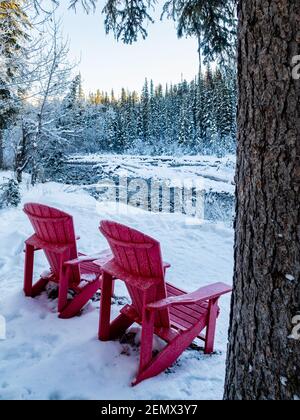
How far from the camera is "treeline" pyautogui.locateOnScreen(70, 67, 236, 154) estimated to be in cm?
3328

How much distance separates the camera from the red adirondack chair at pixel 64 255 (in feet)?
9.78

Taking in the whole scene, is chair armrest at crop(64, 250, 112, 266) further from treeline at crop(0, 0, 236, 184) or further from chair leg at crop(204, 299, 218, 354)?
treeline at crop(0, 0, 236, 184)

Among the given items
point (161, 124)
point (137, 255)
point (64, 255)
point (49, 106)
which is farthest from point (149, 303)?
point (161, 124)

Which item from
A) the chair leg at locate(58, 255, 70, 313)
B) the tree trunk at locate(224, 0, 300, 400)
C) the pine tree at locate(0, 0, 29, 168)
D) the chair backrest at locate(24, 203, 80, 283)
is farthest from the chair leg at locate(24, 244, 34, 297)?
the pine tree at locate(0, 0, 29, 168)

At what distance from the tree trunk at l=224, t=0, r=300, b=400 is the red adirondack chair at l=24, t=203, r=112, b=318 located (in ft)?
5.21

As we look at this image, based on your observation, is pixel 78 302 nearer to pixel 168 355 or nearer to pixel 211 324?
pixel 168 355

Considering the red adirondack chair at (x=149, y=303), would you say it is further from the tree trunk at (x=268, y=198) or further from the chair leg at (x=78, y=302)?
the tree trunk at (x=268, y=198)

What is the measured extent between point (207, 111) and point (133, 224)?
3431cm

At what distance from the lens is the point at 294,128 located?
1.37 meters

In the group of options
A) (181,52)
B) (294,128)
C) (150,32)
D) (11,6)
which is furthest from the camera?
(11,6)

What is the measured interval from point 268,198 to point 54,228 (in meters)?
2.03

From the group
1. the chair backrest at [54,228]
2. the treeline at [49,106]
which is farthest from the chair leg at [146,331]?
the treeline at [49,106]
